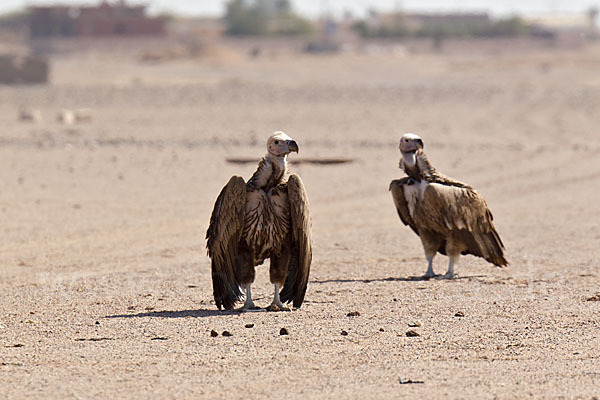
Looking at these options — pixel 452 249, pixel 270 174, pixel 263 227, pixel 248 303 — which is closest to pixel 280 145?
pixel 270 174

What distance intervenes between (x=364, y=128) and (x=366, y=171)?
8240 mm

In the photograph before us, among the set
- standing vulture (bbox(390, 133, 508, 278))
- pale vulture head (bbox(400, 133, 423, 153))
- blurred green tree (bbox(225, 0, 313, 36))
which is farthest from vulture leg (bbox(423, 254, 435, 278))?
blurred green tree (bbox(225, 0, 313, 36))

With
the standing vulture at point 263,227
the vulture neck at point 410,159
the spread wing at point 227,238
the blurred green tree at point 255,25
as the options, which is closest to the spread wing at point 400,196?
the vulture neck at point 410,159

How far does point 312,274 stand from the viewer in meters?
10.3

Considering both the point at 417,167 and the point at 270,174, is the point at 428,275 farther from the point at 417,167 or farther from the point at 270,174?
the point at 270,174

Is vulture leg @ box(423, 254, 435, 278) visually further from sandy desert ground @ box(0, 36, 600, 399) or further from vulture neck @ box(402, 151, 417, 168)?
vulture neck @ box(402, 151, 417, 168)

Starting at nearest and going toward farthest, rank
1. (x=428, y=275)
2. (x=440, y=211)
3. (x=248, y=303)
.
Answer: (x=248, y=303), (x=440, y=211), (x=428, y=275)

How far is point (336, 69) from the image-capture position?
64062 millimetres

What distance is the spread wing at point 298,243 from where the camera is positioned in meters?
7.83

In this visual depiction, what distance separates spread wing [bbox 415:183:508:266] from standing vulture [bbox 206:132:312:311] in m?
1.95

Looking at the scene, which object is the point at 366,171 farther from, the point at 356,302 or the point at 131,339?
the point at 131,339

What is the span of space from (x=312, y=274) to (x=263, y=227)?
2450 mm

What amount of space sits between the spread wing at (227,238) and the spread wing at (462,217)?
2.24 metres

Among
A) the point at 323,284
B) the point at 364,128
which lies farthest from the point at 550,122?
the point at 323,284
